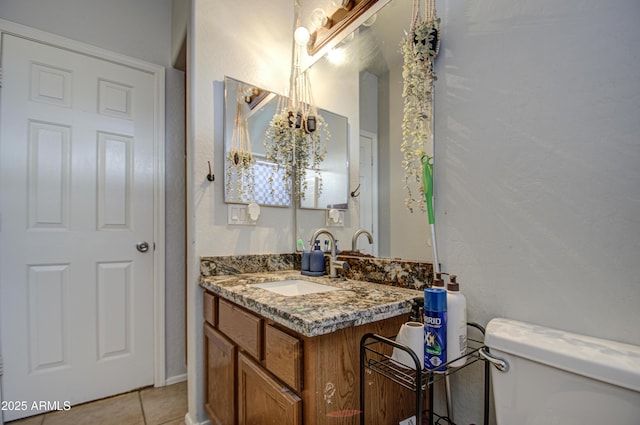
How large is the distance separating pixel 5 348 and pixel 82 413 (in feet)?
1.84

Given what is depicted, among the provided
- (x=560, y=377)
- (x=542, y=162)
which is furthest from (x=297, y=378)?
(x=542, y=162)

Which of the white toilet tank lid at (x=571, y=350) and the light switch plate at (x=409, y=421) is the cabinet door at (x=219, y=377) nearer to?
the light switch plate at (x=409, y=421)

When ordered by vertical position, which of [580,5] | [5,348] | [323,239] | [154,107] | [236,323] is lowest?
[5,348]

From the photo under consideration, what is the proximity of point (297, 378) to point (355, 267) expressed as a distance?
675mm

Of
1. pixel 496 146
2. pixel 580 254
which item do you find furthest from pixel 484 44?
pixel 580 254

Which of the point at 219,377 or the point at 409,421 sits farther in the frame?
the point at 219,377

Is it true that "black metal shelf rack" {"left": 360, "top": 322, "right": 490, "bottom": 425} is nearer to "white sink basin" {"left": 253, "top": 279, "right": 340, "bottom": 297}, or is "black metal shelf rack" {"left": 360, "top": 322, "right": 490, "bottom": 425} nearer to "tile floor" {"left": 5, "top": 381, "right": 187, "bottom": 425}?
"white sink basin" {"left": 253, "top": 279, "right": 340, "bottom": 297}

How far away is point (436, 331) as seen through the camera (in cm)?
78

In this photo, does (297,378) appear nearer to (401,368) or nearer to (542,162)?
(401,368)

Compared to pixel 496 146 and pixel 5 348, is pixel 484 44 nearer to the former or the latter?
pixel 496 146

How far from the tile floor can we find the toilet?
1.73 meters

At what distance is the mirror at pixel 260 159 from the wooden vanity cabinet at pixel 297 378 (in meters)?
0.72

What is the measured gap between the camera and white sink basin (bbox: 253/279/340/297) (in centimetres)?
138

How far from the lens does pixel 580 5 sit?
744 millimetres
